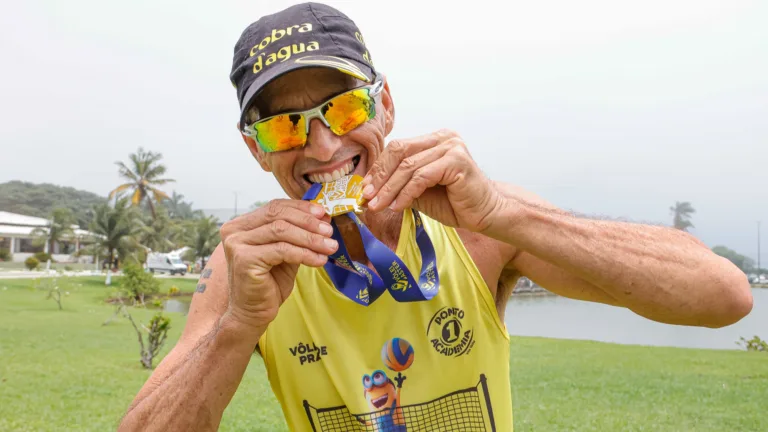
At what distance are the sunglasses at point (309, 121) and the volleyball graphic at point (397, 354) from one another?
33.0 inches

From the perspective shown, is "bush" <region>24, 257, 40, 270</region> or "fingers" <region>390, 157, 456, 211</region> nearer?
"fingers" <region>390, 157, 456, 211</region>

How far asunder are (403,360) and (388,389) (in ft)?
0.41

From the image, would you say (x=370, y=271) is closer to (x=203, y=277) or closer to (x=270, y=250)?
(x=270, y=250)

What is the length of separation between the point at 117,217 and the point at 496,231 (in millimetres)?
45435

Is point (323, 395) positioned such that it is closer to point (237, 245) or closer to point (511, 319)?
point (237, 245)

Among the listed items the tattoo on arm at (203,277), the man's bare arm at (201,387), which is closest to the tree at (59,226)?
the tattoo on arm at (203,277)

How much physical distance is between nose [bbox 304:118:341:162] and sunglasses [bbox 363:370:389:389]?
0.85 meters

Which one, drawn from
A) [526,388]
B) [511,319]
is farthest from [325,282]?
[511,319]

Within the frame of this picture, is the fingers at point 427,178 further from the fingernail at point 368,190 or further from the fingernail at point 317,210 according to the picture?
the fingernail at point 317,210

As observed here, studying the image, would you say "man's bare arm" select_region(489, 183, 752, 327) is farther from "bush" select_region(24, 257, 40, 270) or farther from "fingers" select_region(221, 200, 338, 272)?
"bush" select_region(24, 257, 40, 270)

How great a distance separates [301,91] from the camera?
233cm

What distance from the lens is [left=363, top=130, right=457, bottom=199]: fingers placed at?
79.0 inches

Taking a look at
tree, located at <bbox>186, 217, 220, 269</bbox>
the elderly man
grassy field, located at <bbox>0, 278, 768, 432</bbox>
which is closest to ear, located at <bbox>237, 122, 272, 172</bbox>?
the elderly man

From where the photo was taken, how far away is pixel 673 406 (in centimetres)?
1012
